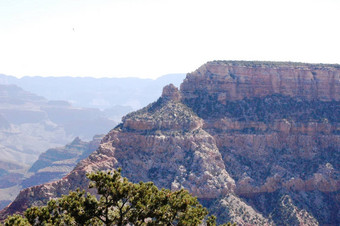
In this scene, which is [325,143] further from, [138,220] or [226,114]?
[138,220]

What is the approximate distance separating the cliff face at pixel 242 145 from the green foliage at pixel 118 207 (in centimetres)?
3579

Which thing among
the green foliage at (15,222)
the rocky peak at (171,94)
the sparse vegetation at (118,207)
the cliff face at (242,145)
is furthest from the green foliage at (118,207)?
the rocky peak at (171,94)

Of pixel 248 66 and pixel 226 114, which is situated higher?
pixel 248 66

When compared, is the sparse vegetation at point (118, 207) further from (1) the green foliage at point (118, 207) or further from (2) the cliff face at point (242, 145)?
(2) the cliff face at point (242, 145)

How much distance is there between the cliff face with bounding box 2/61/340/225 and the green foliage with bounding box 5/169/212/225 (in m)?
35.8

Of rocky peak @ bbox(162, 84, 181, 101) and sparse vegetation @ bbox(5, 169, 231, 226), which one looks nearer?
sparse vegetation @ bbox(5, 169, 231, 226)

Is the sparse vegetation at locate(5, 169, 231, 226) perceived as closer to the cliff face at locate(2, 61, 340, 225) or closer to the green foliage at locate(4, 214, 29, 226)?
the green foliage at locate(4, 214, 29, 226)

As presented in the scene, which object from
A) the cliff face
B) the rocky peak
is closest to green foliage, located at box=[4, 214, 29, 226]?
the cliff face

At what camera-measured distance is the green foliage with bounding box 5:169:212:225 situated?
37.1 meters

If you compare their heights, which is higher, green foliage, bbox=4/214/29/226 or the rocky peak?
the rocky peak

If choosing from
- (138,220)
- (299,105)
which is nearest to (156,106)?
(299,105)

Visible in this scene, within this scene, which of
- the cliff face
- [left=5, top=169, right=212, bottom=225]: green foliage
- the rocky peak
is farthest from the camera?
the rocky peak

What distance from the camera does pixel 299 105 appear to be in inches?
4043

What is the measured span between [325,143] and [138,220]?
2658 inches
